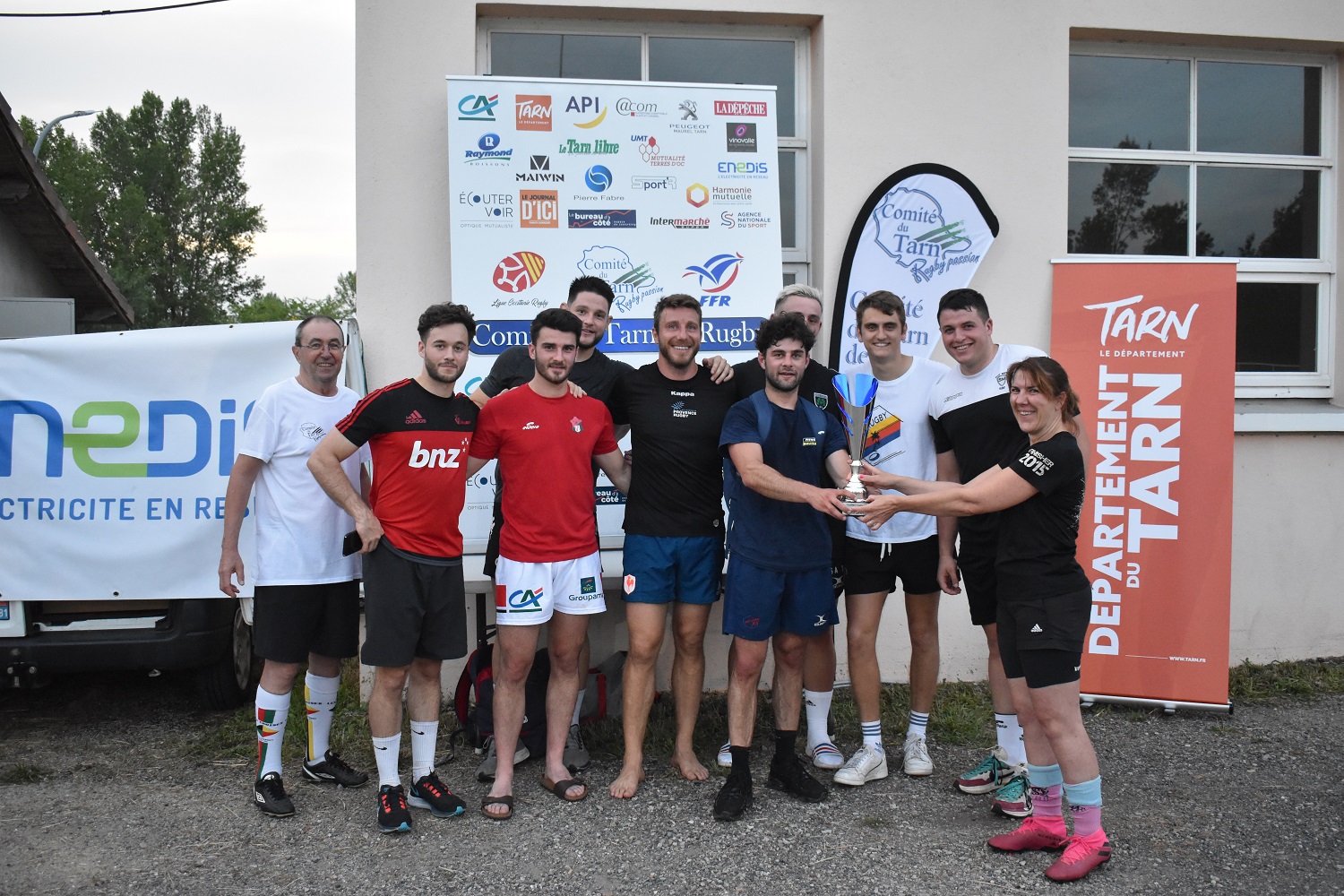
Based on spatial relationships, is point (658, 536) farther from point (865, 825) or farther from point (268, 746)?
point (268, 746)

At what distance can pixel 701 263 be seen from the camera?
17.8ft

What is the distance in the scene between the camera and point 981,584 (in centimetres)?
407

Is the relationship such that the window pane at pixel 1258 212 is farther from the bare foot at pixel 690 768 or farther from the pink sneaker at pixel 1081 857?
the bare foot at pixel 690 768

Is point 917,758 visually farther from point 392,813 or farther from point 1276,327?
point 1276,327

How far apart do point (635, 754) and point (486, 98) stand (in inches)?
138

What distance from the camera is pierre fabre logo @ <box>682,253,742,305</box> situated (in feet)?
17.8

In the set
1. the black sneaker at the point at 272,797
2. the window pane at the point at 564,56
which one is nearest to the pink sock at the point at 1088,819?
the black sneaker at the point at 272,797

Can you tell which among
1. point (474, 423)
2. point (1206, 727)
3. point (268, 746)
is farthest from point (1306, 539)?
point (268, 746)

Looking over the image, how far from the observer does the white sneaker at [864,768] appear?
4.23 meters

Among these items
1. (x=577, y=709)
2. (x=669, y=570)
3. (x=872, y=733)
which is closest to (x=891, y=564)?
(x=872, y=733)

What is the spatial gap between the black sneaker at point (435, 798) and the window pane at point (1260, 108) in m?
6.11

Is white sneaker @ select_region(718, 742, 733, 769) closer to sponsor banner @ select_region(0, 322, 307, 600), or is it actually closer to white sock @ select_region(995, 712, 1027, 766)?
white sock @ select_region(995, 712, 1027, 766)

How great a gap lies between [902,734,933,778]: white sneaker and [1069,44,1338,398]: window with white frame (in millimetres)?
3522

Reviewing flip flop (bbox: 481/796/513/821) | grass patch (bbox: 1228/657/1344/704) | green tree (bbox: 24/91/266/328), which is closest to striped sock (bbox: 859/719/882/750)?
flip flop (bbox: 481/796/513/821)
